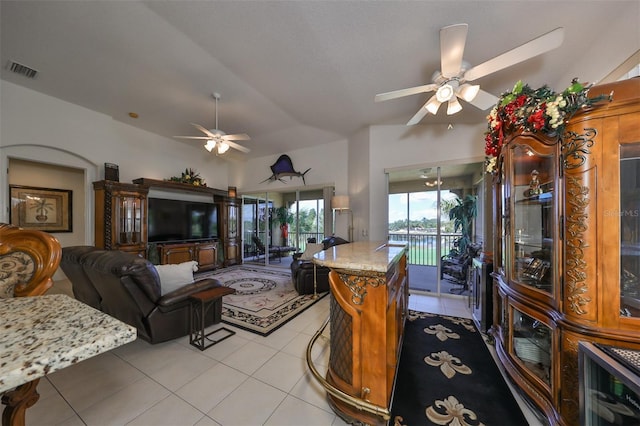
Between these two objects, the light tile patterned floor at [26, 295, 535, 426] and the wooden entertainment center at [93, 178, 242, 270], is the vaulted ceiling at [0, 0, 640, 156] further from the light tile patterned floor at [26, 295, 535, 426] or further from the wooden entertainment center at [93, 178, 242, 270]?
the light tile patterned floor at [26, 295, 535, 426]

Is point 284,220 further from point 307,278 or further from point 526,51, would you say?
point 526,51

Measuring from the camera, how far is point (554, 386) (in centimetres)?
139

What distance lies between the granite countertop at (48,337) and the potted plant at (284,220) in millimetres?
5741

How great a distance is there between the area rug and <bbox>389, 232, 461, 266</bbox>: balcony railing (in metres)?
2.12

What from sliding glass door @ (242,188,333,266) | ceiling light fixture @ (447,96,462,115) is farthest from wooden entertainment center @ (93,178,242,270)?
ceiling light fixture @ (447,96,462,115)

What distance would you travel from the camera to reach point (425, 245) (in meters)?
5.02

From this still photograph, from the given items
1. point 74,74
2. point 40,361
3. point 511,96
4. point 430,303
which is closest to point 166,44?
point 74,74

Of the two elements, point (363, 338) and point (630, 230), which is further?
point (363, 338)

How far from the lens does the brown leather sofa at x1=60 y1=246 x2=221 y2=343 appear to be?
203 centimetres

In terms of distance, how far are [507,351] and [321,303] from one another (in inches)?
90.3

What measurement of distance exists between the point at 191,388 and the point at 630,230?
10.2ft

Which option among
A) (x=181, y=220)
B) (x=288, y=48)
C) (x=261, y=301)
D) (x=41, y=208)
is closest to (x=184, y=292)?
(x=261, y=301)

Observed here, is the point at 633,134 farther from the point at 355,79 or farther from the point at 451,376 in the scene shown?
the point at 355,79

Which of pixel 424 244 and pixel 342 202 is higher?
pixel 342 202
